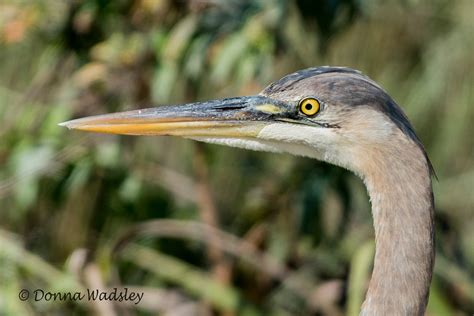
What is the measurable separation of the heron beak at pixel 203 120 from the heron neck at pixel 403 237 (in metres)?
0.41

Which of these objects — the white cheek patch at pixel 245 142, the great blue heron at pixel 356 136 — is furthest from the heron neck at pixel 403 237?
the white cheek patch at pixel 245 142

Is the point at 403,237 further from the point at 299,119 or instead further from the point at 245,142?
the point at 245,142

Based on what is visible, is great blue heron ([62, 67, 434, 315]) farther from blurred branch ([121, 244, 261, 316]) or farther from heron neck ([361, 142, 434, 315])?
blurred branch ([121, 244, 261, 316])

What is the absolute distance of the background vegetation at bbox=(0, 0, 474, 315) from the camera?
3.90 m

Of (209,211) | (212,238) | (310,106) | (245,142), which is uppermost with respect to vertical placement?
(310,106)

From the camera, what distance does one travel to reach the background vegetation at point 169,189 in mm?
3898

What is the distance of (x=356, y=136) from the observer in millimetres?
2727

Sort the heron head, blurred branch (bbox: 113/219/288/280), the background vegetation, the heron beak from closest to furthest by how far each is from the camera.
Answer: the heron head → the heron beak → the background vegetation → blurred branch (bbox: 113/219/288/280)

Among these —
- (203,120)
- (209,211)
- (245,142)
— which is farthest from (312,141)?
(209,211)

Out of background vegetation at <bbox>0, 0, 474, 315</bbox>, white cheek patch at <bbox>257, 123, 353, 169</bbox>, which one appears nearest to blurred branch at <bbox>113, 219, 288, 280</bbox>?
background vegetation at <bbox>0, 0, 474, 315</bbox>

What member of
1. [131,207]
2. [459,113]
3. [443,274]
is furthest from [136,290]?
[459,113]

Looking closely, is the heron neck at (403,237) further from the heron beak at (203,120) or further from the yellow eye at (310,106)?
the heron beak at (203,120)

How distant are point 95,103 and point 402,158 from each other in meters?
1.87

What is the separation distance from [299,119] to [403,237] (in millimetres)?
447
